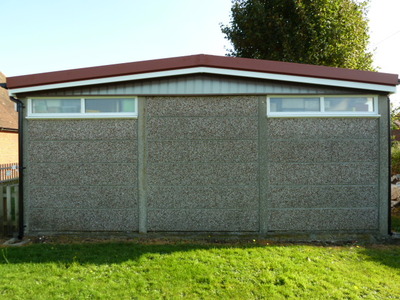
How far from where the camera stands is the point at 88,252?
171 inches

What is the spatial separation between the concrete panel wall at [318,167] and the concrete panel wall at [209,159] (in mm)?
333

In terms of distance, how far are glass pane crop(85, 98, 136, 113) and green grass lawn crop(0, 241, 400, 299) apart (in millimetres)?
2396

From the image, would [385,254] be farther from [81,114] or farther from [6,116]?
[6,116]

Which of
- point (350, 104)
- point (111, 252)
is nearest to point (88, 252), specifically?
point (111, 252)

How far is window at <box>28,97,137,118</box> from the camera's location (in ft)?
17.1

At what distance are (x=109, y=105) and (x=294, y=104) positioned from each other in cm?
346

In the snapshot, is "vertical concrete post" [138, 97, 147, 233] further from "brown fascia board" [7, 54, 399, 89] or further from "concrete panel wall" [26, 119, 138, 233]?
"brown fascia board" [7, 54, 399, 89]

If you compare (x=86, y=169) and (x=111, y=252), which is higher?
(x=86, y=169)

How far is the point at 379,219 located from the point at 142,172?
450 centimetres

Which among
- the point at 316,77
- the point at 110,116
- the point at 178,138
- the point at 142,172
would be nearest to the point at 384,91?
the point at 316,77

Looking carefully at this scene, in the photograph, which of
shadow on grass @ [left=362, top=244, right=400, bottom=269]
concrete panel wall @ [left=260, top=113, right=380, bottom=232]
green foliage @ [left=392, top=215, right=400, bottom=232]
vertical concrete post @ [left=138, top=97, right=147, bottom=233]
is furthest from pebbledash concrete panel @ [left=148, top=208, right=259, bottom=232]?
green foliage @ [left=392, top=215, right=400, bottom=232]

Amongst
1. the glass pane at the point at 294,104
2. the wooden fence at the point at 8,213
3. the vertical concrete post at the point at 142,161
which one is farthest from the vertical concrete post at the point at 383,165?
the wooden fence at the point at 8,213

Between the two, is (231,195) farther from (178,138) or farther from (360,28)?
(360,28)

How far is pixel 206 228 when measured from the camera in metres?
5.18
